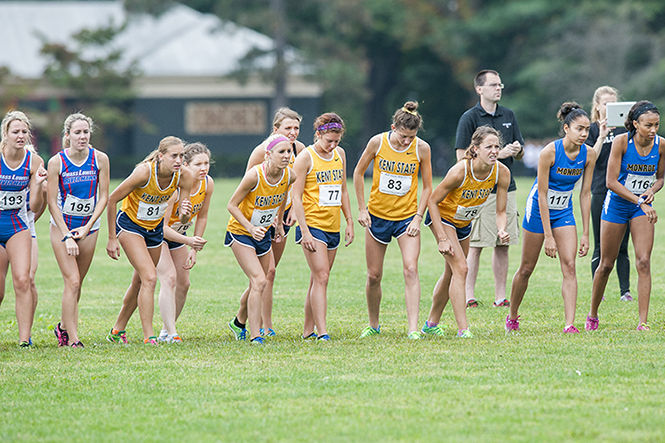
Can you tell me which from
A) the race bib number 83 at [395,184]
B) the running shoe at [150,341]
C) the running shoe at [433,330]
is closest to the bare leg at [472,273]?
the running shoe at [433,330]

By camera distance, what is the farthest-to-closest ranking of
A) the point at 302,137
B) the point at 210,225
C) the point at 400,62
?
Result: the point at 400,62 < the point at 302,137 < the point at 210,225

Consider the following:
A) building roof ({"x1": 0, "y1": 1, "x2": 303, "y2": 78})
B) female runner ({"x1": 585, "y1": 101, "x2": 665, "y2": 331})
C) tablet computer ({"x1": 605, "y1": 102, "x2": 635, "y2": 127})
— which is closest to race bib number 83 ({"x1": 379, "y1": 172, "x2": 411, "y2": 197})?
female runner ({"x1": 585, "y1": 101, "x2": 665, "y2": 331})

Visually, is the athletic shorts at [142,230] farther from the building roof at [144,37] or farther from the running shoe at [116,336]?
the building roof at [144,37]

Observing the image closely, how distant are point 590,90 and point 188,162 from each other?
129 ft

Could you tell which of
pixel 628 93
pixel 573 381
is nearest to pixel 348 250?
pixel 573 381

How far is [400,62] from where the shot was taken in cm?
5662

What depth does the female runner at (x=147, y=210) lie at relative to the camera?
867cm

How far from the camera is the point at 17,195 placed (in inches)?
343

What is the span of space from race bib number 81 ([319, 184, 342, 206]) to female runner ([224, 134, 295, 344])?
282mm

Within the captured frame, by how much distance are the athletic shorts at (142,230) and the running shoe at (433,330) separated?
2439 millimetres

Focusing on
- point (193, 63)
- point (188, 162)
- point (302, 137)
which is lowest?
point (188, 162)

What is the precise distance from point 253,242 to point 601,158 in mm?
4321

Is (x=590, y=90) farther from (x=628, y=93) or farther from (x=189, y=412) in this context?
(x=189, y=412)

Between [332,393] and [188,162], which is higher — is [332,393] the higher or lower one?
the lower one
